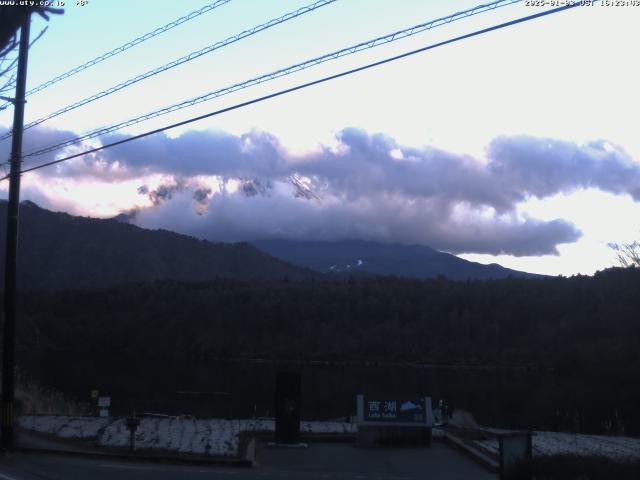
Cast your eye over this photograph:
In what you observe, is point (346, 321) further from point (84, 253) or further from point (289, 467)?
point (289, 467)

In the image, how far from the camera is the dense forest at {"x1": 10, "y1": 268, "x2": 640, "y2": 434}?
3666 inches

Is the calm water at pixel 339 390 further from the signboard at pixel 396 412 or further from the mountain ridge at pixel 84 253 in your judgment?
the mountain ridge at pixel 84 253

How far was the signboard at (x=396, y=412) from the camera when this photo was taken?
21.1 meters

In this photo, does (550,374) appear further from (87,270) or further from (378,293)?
(87,270)

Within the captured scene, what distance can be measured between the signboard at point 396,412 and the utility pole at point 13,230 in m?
8.13

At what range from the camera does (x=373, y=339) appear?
363ft

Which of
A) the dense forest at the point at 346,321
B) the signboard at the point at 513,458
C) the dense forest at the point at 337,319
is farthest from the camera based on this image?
the dense forest at the point at 337,319

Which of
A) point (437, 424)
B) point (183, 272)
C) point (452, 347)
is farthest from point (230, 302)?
point (437, 424)

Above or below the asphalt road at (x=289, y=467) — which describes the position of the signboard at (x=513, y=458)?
above

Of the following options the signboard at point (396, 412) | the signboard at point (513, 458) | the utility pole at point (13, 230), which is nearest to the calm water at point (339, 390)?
the signboard at point (396, 412)

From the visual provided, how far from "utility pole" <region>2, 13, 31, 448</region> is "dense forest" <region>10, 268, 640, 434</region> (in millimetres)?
62487

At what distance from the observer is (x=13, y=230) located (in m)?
19.8

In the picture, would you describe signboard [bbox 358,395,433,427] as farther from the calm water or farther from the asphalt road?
the calm water

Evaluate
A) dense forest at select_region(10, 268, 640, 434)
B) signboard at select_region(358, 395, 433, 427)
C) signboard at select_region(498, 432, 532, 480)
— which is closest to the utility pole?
signboard at select_region(358, 395, 433, 427)
